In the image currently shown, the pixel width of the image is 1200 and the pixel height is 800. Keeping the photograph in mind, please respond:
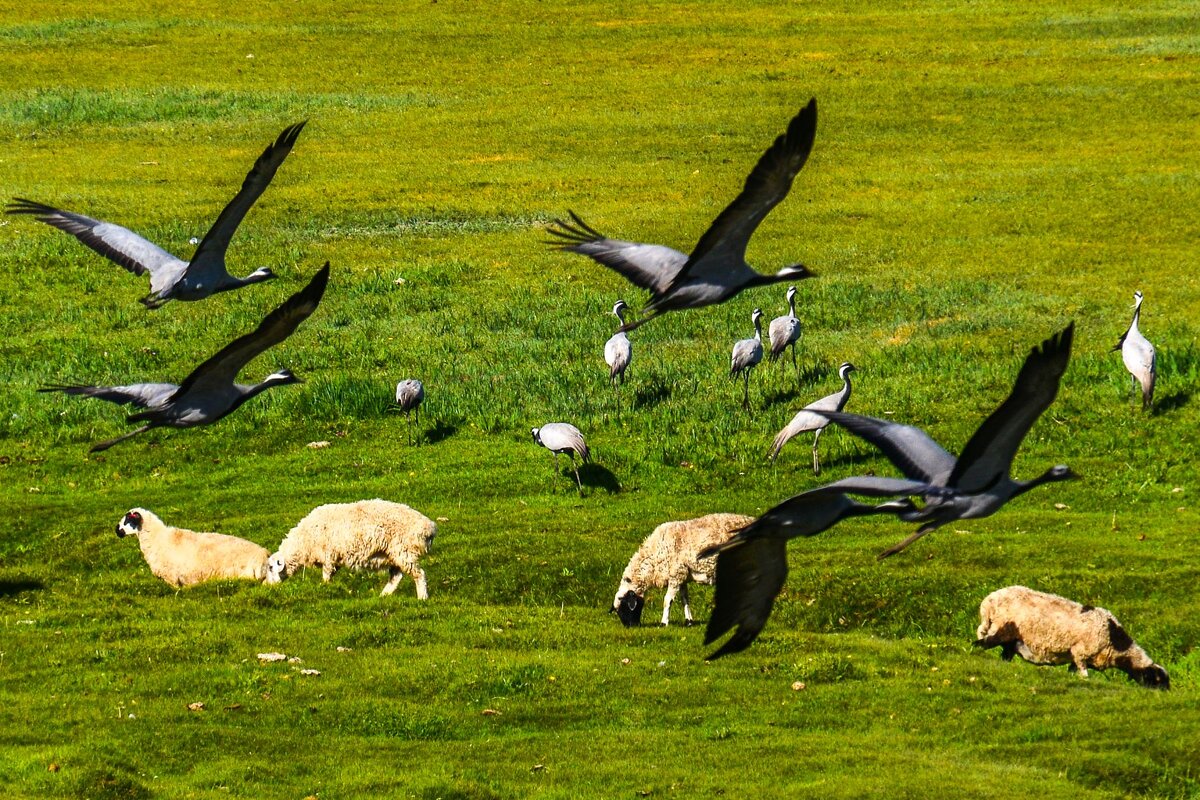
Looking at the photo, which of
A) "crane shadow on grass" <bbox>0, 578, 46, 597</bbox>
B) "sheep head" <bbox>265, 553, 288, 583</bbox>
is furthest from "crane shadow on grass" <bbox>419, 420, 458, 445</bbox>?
"crane shadow on grass" <bbox>0, 578, 46, 597</bbox>

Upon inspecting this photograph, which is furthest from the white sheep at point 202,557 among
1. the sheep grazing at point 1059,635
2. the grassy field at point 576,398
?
the sheep grazing at point 1059,635

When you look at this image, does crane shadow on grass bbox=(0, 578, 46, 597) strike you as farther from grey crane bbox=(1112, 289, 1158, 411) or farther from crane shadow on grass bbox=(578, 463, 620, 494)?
grey crane bbox=(1112, 289, 1158, 411)

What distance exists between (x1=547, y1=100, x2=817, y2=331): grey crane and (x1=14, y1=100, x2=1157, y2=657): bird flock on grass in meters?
0.01

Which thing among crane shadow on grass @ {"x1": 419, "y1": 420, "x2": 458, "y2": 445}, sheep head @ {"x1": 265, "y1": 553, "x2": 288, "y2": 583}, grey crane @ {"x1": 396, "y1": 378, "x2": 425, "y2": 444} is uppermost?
grey crane @ {"x1": 396, "y1": 378, "x2": 425, "y2": 444}

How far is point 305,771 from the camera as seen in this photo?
1611 centimetres

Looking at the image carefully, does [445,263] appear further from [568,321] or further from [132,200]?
[132,200]

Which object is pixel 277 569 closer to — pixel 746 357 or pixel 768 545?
pixel 746 357

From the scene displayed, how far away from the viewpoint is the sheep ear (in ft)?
66.1

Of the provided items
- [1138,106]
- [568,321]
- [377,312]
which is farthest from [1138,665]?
[1138,106]

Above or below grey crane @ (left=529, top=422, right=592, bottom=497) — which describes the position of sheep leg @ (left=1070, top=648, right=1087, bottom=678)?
below

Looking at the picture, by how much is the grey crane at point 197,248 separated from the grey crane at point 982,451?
4.98 m

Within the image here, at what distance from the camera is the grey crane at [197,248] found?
1430 centimetres

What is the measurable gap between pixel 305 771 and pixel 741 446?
15723mm

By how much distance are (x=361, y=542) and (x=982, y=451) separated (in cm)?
1412
